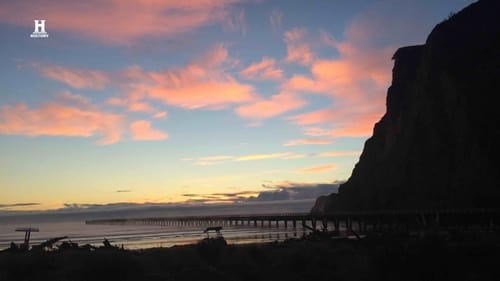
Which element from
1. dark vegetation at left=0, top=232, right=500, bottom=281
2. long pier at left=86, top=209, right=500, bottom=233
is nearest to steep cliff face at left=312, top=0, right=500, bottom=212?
long pier at left=86, top=209, right=500, bottom=233

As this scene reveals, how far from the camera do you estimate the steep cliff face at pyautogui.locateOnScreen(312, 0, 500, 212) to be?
69.8m

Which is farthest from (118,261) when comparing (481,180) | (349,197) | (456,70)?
(349,197)

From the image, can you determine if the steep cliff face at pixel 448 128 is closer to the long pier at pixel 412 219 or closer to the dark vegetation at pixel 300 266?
the long pier at pixel 412 219

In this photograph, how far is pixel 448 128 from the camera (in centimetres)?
7638

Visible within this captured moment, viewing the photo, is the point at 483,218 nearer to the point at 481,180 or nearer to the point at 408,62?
the point at 481,180

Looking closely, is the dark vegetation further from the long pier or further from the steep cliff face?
the steep cliff face

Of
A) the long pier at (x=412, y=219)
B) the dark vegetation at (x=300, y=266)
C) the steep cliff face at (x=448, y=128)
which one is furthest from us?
the steep cliff face at (x=448, y=128)

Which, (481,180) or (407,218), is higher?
(481,180)

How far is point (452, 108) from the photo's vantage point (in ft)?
250

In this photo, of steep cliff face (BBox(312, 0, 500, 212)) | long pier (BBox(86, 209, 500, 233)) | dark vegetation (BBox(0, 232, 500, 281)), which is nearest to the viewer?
dark vegetation (BBox(0, 232, 500, 281))

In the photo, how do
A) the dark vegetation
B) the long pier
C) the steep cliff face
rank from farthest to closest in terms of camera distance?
the steep cliff face
the long pier
the dark vegetation

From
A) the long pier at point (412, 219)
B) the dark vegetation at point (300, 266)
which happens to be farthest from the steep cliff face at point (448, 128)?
the dark vegetation at point (300, 266)

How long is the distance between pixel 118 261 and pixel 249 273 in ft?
15.6

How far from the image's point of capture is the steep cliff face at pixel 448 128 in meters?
69.8
